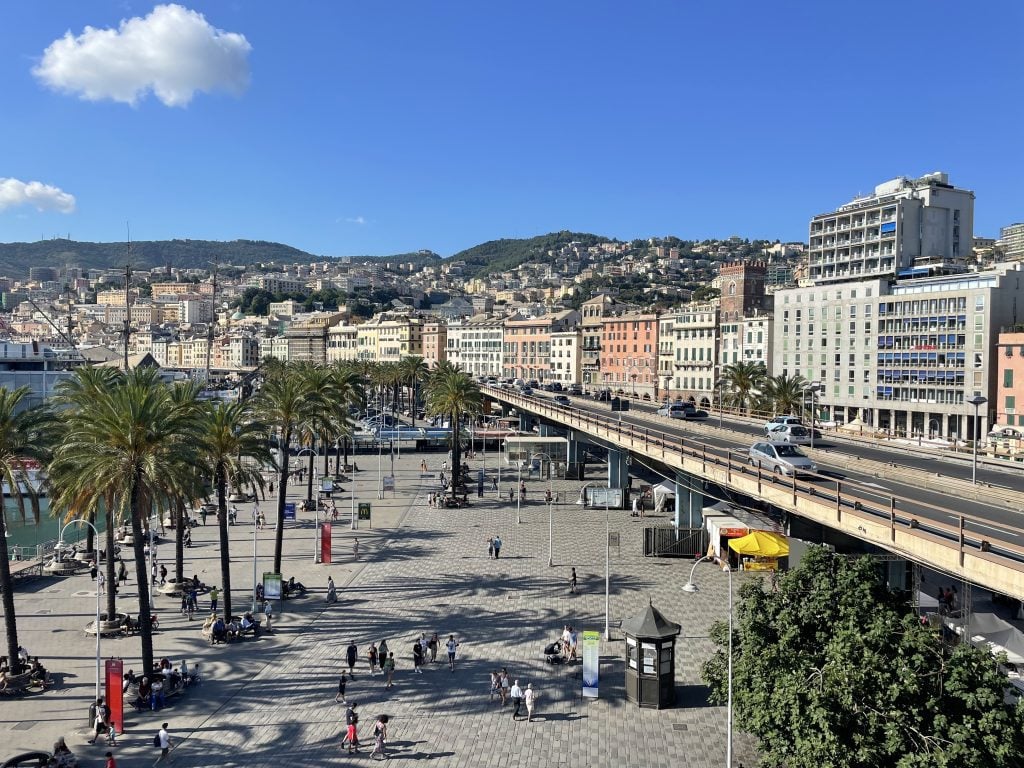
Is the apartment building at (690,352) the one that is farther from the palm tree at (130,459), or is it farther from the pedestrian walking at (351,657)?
the palm tree at (130,459)

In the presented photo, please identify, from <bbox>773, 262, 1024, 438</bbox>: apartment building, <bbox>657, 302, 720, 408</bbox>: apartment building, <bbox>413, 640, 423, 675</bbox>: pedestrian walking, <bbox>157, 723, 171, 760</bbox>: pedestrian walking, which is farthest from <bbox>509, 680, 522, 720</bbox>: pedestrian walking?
<bbox>657, 302, 720, 408</bbox>: apartment building

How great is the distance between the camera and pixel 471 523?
55188 millimetres

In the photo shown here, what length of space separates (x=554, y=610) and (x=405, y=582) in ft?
28.9

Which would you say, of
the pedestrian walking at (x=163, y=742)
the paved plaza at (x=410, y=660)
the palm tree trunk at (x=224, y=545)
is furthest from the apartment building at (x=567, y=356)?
the pedestrian walking at (x=163, y=742)

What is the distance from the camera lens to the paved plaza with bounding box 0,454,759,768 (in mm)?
21766

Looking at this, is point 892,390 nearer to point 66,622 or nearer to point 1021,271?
point 1021,271

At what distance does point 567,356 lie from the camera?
15550 centimetres

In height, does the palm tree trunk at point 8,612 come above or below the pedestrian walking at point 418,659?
above

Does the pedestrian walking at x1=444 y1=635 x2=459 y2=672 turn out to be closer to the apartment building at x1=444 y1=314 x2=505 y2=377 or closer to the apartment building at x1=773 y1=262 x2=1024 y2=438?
the apartment building at x1=773 y1=262 x2=1024 y2=438

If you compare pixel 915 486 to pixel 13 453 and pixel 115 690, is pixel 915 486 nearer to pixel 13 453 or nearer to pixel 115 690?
pixel 115 690

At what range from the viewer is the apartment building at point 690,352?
116688 mm

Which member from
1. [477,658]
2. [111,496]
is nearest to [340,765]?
[477,658]

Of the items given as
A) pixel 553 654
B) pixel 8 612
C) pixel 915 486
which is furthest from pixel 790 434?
pixel 8 612

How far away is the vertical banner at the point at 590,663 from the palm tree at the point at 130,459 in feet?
46.5
